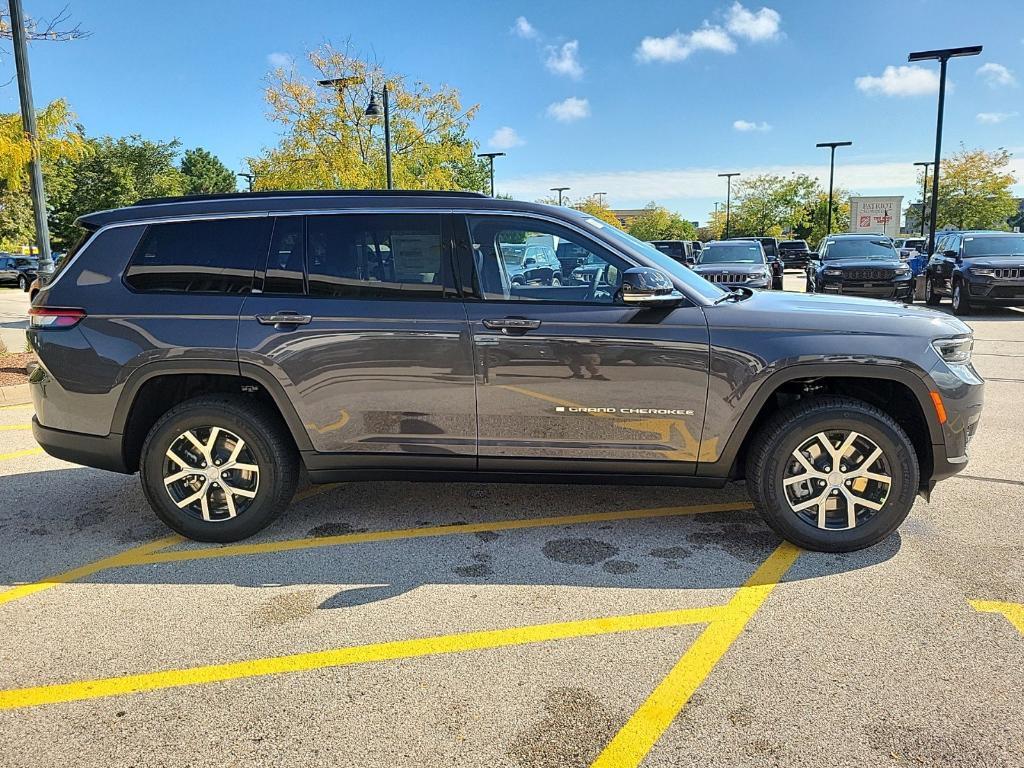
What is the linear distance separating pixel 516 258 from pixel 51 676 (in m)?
2.78

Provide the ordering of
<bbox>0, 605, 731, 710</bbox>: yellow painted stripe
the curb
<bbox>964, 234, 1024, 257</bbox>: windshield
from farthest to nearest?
1. <bbox>964, 234, 1024, 257</bbox>: windshield
2. the curb
3. <bbox>0, 605, 731, 710</bbox>: yellow painted stripe

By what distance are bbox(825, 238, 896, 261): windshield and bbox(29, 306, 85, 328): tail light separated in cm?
1692

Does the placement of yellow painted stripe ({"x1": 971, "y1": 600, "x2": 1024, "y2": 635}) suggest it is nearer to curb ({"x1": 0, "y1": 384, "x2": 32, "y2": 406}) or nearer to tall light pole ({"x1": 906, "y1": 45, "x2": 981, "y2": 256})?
curb ({"x1": 0, "y1": 384, "x2": 32, "y2": 406})

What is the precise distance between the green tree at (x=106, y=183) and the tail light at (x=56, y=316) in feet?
163

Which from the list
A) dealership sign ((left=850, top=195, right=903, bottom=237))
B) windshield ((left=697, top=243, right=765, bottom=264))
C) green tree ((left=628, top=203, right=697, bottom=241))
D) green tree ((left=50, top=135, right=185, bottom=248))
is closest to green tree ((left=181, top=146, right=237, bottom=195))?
green tree ((left=50, top=135, right=185, bottom=248))

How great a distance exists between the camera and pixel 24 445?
625cm

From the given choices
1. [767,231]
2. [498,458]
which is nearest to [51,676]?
[498,458]

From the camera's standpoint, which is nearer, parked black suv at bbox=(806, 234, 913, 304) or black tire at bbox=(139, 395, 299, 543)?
black tire at bbox=(139, 395, 299, 543)

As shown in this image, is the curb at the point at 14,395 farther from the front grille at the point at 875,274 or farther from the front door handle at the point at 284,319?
the front grille at the point at 875,274

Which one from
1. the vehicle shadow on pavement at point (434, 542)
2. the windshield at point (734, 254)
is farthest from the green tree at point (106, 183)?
the vehicle shadow on pavement at point (434, 542)

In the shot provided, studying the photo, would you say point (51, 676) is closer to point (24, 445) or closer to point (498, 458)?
point (498, 458)

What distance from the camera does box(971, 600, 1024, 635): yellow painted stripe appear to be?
10.3 ft

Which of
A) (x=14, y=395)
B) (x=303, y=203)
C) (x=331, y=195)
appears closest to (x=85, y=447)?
(x=303, y=203)

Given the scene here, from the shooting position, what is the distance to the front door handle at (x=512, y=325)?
3.73 meters
